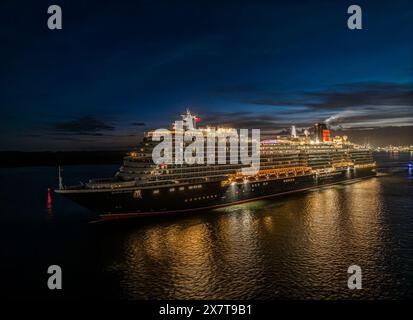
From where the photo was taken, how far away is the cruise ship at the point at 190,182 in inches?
1484

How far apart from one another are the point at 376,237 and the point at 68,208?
4606 centimetres

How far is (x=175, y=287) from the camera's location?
71.3 ft

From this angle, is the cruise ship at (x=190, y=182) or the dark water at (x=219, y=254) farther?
the cruise ship at (x=190, y=182)

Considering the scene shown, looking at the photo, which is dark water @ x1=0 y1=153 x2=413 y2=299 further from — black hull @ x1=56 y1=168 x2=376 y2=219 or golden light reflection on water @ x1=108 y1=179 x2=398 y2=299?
black hull @ x1=56 y1=168 x2=376 y2=219

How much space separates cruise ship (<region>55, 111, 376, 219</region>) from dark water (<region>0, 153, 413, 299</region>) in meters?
2.27

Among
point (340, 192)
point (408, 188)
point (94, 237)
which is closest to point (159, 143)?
point (94, 237)

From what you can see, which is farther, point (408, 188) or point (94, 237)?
point (408, 188)

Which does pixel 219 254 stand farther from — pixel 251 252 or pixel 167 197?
pixel 167 197

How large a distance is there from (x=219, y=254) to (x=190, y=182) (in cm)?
1648

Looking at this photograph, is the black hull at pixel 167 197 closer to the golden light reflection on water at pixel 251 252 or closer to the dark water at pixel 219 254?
the dark water at pixel 219 254

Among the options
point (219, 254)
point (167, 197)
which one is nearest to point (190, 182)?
point (167, 197)

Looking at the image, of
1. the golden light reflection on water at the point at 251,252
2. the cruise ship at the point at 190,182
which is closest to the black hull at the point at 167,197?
the cruise ship at the point at 190,182

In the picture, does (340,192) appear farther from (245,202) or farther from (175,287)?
(175,287)
